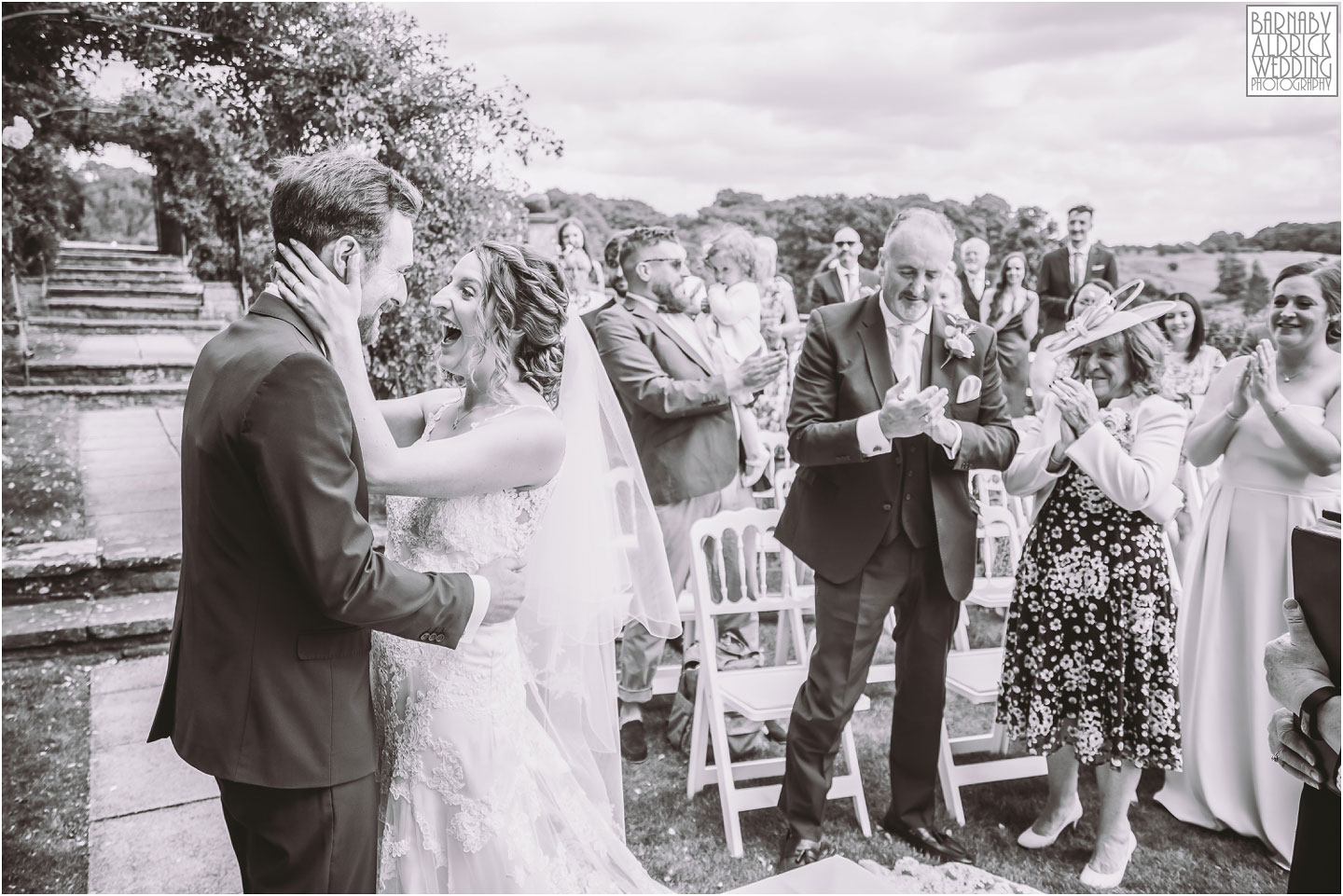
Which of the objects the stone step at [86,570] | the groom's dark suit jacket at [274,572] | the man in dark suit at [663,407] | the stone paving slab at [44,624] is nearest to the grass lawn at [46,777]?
the stone paving slab at [44,624]

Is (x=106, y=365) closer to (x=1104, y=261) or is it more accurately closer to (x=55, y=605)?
(x=55, y=605)

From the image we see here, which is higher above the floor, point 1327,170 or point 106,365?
point 1327,170

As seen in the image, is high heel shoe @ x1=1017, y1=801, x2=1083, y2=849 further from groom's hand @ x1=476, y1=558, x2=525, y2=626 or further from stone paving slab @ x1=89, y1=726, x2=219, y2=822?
stone paving slab @ x1=89, y1=726, x2=219, y2=822

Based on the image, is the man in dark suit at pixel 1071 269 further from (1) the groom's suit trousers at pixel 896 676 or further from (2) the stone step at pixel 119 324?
(2) the stone step at pixel 119 324

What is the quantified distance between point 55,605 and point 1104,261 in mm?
8321

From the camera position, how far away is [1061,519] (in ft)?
11.6

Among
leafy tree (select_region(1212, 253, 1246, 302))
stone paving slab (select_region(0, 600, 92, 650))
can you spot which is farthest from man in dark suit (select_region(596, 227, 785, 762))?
leafy tree (select_region(1212, 253, 1246, 302))

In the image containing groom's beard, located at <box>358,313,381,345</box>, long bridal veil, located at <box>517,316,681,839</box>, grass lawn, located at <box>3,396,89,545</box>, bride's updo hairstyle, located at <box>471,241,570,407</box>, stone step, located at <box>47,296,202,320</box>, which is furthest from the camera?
stone step, located at <box>47,296,202,320</box>

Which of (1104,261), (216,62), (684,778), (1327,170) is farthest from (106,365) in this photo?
(1327,170)

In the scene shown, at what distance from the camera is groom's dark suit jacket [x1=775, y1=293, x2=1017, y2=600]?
3.36m

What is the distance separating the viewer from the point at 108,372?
38.5ft

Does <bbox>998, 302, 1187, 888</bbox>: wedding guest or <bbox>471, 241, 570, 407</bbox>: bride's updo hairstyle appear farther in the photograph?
<bbox>998, 302, 1187, 888</bbox>: wedding guest

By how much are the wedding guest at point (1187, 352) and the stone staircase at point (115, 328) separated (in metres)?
8.59

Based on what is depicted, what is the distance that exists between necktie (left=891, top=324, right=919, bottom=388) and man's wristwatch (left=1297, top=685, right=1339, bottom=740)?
2.08m
